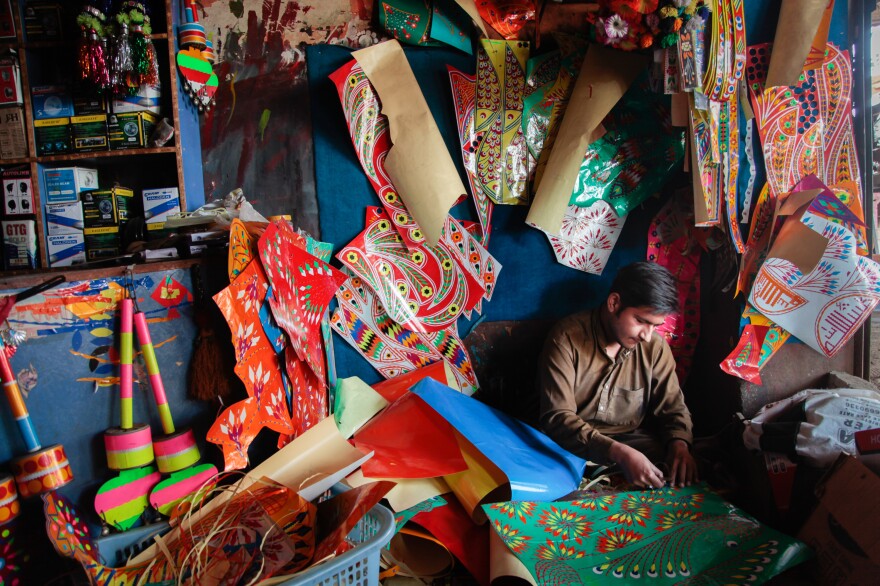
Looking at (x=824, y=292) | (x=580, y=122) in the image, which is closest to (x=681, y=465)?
(x=824, y=292)

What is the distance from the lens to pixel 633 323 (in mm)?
1920

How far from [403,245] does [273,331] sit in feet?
2.67

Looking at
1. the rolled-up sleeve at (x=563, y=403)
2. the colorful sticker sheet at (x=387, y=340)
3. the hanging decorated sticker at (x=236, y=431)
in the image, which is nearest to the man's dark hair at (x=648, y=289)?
the rolled-up sleeve at (x=563, y=403)

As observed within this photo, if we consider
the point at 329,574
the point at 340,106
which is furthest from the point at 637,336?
the point at 340,106

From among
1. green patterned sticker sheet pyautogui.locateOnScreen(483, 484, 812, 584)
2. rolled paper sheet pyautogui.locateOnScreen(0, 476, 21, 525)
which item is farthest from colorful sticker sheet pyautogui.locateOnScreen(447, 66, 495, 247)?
rolled paper sheet pyautogui.locateOnScreen(0, 476, 21, 525)

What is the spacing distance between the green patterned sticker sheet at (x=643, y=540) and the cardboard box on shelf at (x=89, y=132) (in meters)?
1.88

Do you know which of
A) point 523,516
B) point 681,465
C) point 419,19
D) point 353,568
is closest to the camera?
point 353,568

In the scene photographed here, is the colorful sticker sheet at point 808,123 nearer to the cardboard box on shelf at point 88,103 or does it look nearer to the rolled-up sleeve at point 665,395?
the rolled-up sleeve at point 665,395

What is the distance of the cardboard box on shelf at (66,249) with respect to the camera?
2078 millimetres

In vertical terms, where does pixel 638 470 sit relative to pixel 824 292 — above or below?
below

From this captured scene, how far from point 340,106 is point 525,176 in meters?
0.80

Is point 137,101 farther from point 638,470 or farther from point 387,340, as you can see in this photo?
point 638,470

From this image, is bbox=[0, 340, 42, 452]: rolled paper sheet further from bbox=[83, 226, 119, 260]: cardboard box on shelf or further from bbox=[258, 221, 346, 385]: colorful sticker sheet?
bbox=[83, 226, 119, 260]: cardboard box on shelf

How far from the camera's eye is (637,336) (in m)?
1.93
